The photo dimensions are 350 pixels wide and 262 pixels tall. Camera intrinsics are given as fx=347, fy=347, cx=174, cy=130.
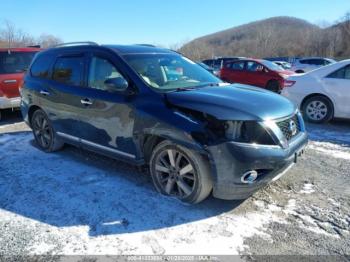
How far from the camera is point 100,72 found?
4.65 m

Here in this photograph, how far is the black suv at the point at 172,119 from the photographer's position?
11.5 feet

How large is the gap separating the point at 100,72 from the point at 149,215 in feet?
6.78

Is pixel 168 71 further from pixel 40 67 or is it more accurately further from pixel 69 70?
pixel 40 67

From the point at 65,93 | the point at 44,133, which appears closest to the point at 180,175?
the point at 65,93

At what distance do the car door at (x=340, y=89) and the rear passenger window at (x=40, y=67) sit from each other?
19.4ft

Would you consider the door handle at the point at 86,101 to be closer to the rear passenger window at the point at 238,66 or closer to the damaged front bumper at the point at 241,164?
the damaged front bumper at the point at 241,164

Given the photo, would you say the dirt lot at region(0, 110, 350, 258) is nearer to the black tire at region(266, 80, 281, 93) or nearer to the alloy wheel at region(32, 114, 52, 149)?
the alloy wheel at region(32, 114, 52, 149)

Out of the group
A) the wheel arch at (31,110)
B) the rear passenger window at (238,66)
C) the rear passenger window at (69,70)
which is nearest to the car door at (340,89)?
the rear passenger window at (69,70)

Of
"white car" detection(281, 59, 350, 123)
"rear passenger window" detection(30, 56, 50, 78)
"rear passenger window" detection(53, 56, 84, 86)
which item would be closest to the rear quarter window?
"rear passenger window" detection(30, 56, 50, 78)

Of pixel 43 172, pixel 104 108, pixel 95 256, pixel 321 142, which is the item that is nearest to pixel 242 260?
pixel 95 256

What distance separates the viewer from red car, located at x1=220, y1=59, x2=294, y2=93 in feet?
44.8

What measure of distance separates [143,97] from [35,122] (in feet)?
9.46

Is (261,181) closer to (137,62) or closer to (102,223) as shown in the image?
(102,223)

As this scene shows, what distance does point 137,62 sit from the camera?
14.6ft
